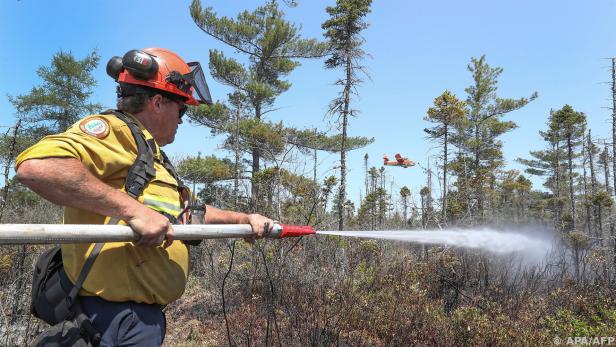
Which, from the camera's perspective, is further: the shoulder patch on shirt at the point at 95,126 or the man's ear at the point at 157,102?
the man's ear at the point at 157,102

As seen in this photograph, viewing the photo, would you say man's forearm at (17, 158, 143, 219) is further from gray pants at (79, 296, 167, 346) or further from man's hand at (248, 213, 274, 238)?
man's hand at (248, 213, 274, 238)

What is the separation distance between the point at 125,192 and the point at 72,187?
0.78ft

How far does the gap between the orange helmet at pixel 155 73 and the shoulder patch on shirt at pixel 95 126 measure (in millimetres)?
348

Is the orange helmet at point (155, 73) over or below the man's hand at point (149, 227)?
over

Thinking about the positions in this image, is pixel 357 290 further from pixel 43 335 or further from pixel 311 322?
pixel 43 335

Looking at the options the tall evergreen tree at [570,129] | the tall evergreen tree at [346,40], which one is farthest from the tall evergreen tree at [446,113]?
the tall evergreen tree at [570,129]

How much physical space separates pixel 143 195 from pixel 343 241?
300 inches

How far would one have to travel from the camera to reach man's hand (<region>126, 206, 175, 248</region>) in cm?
159

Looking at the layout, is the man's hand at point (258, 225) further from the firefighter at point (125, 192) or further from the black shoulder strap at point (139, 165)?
the black shoulder strap at point (139, 165)

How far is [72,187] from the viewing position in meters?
1.53

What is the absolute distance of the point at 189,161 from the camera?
2445 cm

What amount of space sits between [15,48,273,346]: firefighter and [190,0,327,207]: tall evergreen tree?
64.4 ft

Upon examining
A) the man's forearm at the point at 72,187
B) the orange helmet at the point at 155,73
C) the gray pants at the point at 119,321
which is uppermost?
the orange helmet at the point at 155,73

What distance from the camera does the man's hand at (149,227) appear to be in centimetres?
159
